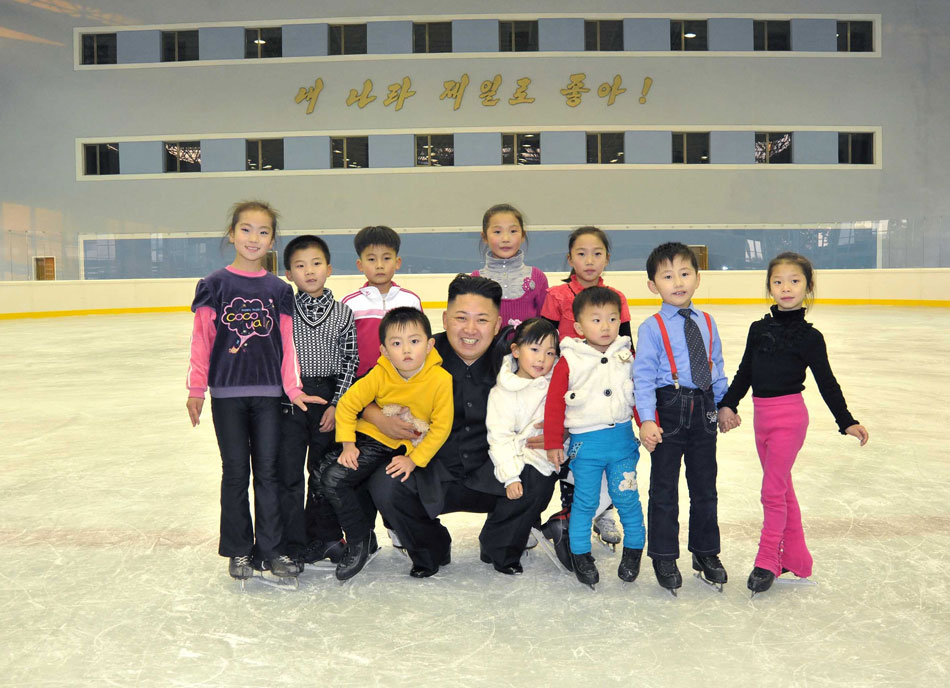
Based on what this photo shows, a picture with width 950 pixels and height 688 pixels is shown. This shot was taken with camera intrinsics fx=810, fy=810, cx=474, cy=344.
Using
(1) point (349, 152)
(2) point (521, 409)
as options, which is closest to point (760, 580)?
(2) point (521, 409)

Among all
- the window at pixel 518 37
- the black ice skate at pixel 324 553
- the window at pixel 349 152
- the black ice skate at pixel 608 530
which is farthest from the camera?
the window at pixel 518 37

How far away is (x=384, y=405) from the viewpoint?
2.92 metres

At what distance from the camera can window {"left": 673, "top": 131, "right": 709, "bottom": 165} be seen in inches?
831

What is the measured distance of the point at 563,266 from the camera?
20.7m

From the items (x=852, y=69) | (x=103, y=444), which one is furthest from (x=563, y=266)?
(x=103, y=444)

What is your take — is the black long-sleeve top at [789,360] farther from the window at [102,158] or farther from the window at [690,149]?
the window at [102,158]

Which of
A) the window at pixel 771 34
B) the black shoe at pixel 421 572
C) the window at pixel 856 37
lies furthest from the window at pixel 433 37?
the black shoe at pixel 421 572

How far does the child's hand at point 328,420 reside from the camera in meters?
2.99

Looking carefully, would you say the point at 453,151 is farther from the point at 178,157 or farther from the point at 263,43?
the point at 178,157

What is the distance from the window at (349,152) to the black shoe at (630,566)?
19.4m

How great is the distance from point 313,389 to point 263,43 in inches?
817

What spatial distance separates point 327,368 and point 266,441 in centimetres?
35

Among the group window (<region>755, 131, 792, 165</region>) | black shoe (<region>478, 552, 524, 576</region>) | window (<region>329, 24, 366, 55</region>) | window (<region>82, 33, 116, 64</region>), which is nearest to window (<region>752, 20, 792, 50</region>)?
window (<region>755, 131, 792, 165</region>)

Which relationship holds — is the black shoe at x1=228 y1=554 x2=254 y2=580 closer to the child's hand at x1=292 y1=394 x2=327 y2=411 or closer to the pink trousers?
the child's hand at x1=292 y1=394 x2=327 y2=411
